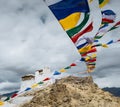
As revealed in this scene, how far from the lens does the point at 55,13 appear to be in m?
10.8

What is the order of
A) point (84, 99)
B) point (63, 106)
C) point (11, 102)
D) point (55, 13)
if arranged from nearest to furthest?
point (55, 13) < point (63, 106) < point (84, 99) < point (11, 102)

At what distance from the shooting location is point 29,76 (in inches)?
2431

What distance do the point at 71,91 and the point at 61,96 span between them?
5.55ft

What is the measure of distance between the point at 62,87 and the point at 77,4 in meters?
Answer: 24.3

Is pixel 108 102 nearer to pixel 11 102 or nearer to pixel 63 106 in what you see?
pixel 63 106

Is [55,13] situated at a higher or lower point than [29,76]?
lower

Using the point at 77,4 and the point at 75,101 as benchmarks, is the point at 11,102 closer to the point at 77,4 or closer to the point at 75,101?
the point at 75,101

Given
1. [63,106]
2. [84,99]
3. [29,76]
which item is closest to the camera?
[63,106]

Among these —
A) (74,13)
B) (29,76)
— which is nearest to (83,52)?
(74,13)

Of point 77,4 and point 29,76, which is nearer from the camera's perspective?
point 77,4

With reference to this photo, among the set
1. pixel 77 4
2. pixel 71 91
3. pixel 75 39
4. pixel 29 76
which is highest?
pixel 29 76

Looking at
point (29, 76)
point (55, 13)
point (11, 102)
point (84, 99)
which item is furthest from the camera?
Answer: point (29, 76)

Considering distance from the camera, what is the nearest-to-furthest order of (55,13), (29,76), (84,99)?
(55,13) < (84,99) < (29,76)

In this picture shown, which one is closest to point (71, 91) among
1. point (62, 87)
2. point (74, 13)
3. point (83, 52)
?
point (62, 87)
